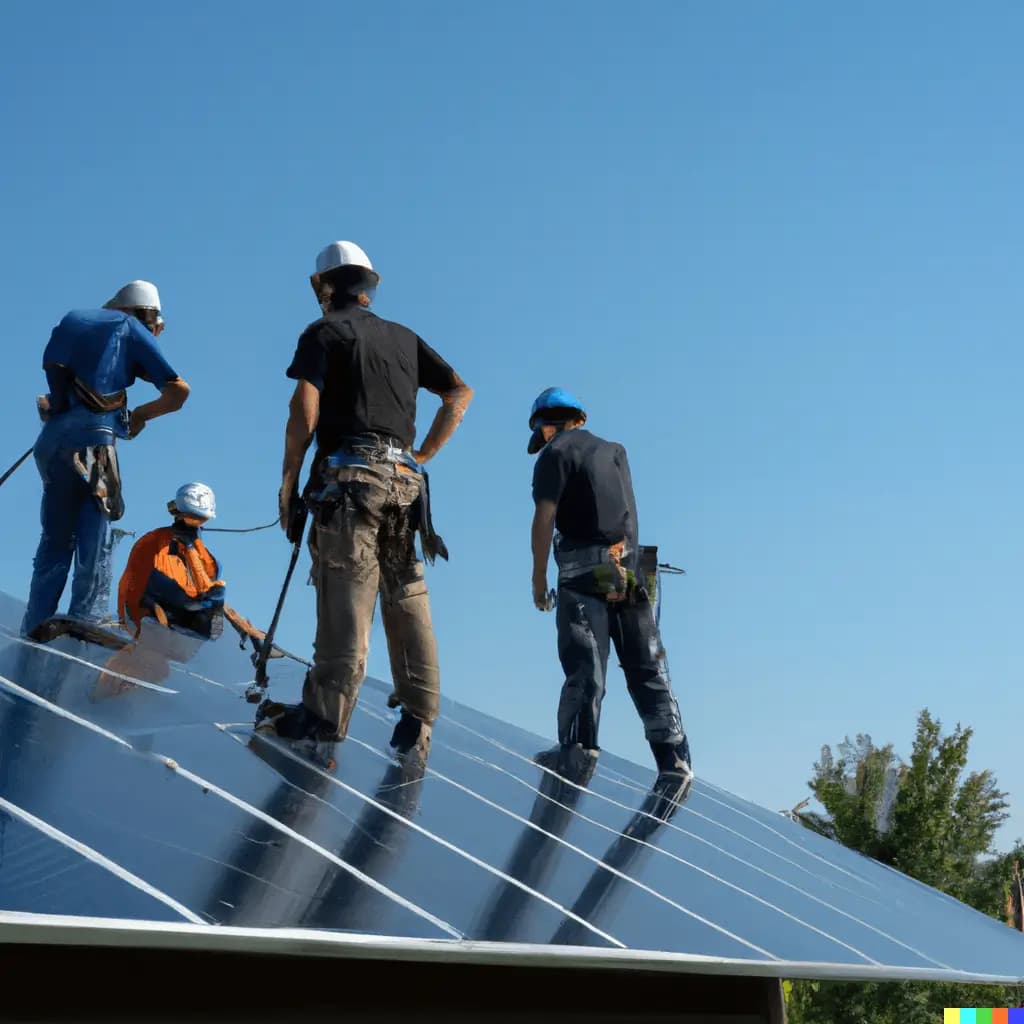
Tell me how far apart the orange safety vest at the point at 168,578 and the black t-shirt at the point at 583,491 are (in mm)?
2726

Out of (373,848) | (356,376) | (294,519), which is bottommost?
(373,848)

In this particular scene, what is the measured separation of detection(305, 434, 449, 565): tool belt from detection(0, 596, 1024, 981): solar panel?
110 cm

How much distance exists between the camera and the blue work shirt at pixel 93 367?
25.3 ft

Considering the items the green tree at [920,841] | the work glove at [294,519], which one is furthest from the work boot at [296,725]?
the green tree at [920,841]

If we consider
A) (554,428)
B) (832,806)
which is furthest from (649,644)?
(832,806)

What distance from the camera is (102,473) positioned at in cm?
782

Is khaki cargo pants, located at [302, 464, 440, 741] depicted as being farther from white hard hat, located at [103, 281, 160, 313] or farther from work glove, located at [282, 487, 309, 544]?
white hard hat, located at [103, 281, 160, 313]

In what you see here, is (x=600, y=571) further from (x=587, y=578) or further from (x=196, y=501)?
(x=196, y=501)

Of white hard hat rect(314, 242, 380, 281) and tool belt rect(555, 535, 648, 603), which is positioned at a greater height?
white hard hat rect(314, 242, 380, 281)

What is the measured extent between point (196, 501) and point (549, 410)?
269 cm

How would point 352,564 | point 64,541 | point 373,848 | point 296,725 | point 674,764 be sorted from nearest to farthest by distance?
point 373,848 → point 352,564 → point 296,725 → point 64,541 → point 674,764

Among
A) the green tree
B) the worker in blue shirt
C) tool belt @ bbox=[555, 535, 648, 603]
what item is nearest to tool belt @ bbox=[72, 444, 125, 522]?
the worker in blue shirt

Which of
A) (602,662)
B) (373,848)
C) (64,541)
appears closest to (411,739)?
(602,662)

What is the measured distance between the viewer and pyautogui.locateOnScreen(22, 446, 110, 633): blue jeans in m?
7.83
